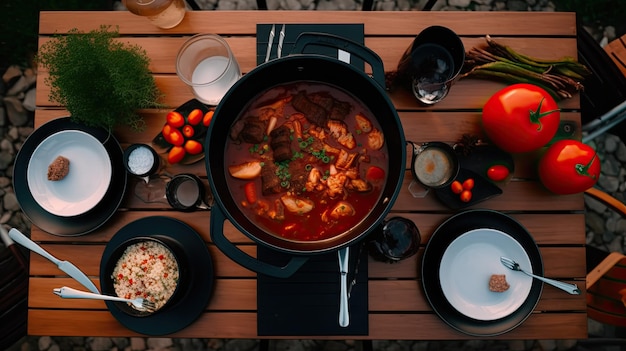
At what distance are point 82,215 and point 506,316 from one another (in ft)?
5.79

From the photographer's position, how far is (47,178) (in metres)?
1.76

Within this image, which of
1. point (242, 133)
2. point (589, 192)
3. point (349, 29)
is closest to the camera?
point (242, 133)

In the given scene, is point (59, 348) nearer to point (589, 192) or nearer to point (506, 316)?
point (506, 316)

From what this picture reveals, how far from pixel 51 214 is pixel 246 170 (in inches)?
33.5

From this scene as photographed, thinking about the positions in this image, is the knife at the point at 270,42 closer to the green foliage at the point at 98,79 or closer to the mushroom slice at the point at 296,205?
the green foliage at the point at 98,79

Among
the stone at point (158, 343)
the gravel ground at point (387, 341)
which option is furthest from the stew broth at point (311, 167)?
the stone at point (158, 343)

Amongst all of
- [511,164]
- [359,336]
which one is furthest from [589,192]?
[359,336]

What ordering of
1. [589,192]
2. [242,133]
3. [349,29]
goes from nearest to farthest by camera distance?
[242,133]
[349,29]
[589,192]

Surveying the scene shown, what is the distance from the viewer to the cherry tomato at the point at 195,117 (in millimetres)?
1733

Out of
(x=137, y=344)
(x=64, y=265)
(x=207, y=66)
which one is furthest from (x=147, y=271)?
(x=137, y=344)

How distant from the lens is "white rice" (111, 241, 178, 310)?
65.0 inches

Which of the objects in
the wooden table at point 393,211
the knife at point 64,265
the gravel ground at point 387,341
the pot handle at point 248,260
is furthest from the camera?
the gravel ground at point 387,341

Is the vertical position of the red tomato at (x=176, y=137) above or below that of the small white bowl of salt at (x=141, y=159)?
above

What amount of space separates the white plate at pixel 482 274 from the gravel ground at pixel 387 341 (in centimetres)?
127
